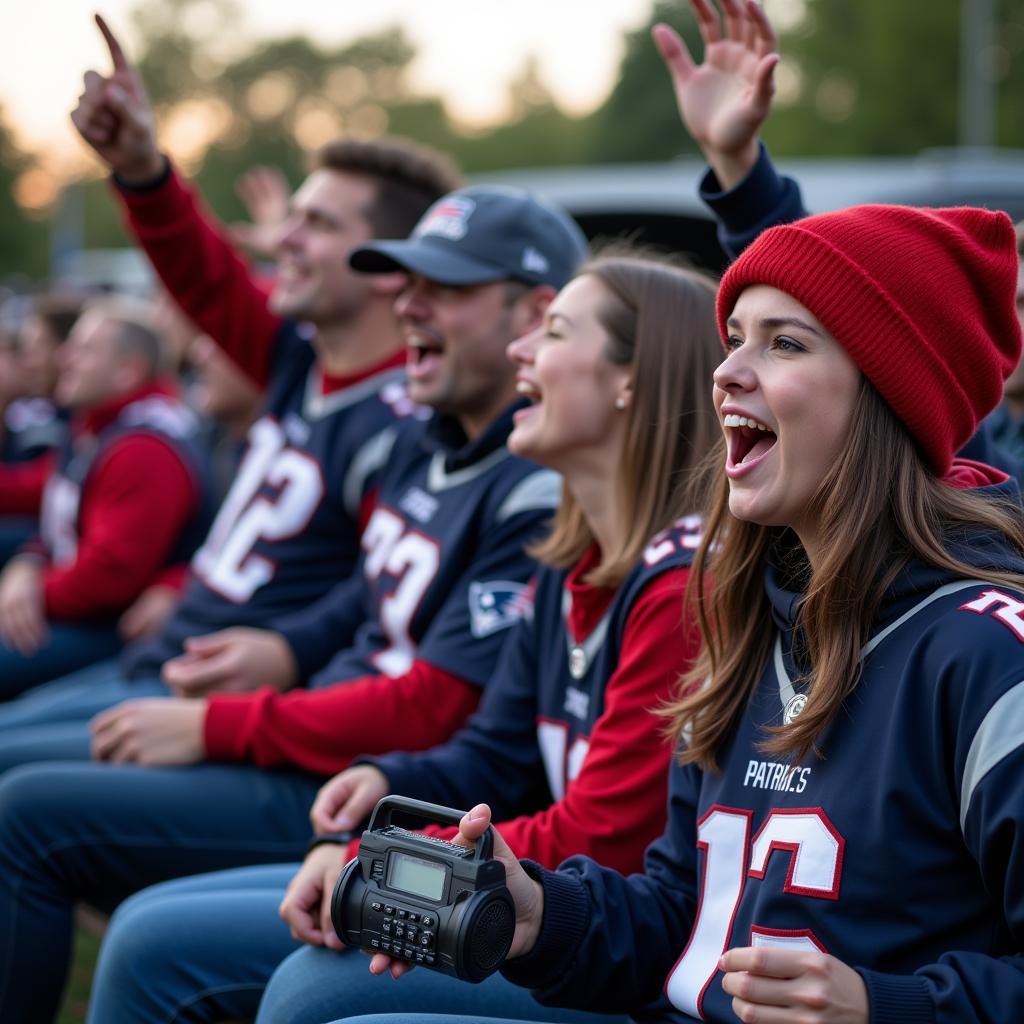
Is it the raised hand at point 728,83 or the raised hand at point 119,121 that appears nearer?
the raised hand at point 728,83

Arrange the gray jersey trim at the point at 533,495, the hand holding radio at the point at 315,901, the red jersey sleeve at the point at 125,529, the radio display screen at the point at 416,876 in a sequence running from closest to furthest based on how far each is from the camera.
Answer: the radio display screen at the point at 416,876 → the hand holding radio at the point at 315,901 → the gray jersey trim at the point at 533,495 → the red jersey sleeve at the point at 125,529

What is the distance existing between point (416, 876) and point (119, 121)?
2.69m

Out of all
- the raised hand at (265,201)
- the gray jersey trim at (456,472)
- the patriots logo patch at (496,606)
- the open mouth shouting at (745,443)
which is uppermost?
the open mouth shouting at (745,443)

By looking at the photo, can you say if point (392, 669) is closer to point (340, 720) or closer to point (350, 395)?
point (340, 720)

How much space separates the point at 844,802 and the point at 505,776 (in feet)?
3.80

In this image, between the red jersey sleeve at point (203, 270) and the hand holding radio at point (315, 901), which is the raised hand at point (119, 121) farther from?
the hand holding radio at point (315, 901)

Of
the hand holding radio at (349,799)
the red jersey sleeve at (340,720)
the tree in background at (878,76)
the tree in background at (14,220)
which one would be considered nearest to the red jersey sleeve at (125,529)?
the red jersey sleeve at (340,720)

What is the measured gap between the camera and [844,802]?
175 centimetres

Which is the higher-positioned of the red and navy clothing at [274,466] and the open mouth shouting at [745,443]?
the open mouth shouting at [745,443]

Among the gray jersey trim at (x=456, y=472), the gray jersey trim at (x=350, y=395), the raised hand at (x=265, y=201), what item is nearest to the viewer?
the gray jersey trim at (x=456, y=472)

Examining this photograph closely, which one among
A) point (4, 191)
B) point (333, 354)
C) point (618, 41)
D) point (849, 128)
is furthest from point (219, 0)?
point (333, 354)

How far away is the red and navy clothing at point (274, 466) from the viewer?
156 inches

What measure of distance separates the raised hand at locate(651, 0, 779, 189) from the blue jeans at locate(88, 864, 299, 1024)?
1693 mm

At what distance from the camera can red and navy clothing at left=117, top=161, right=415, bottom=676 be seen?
3.96 metres
